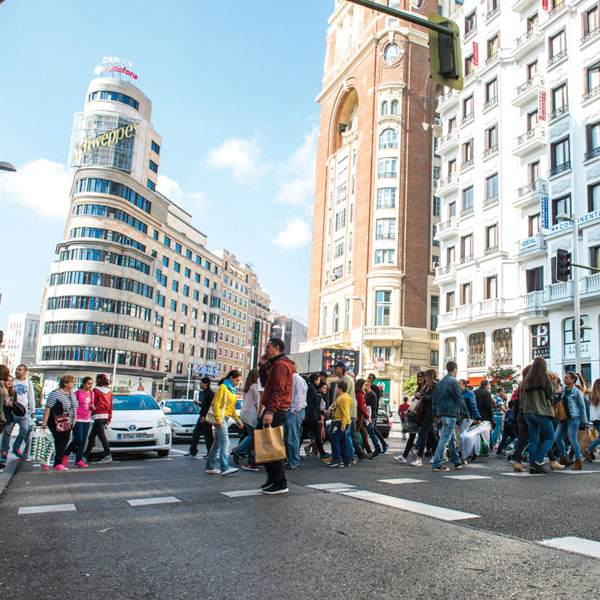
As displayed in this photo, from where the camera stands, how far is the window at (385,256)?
48594 millimetres

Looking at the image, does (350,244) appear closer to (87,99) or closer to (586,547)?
(87,99)

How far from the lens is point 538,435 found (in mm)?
9258

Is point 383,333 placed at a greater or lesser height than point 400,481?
greater

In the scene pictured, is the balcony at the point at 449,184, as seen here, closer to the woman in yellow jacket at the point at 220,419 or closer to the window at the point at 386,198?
the window at the point at 386,198

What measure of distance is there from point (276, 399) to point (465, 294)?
3176cm

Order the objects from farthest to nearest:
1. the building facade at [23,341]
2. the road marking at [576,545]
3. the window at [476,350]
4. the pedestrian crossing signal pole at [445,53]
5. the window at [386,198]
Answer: the building facade at [23,341] → the window at [386,198] → the window at [476,350] → the pedestrian crossing signal pole at [445,53] → the road marking at [576,545]

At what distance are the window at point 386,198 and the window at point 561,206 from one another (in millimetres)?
19835

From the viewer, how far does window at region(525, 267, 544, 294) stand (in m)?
31.2

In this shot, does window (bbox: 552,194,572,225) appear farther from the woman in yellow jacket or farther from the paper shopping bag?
the paper shopping bag

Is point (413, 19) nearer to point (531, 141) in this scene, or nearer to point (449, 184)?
point (531, 141)

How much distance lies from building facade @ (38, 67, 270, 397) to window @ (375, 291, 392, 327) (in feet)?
91.2

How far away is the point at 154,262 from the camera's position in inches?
2746

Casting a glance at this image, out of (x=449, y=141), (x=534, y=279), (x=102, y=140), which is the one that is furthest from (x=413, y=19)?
(x=102, y=140)

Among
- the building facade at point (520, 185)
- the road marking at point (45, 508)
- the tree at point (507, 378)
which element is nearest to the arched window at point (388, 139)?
the building facade at point (520, 185)
